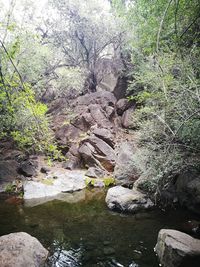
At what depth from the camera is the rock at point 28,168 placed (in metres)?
14.8

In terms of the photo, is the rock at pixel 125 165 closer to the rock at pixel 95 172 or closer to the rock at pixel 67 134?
the rock at pixel 95 172

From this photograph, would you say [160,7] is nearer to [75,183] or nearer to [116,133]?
[75,183]

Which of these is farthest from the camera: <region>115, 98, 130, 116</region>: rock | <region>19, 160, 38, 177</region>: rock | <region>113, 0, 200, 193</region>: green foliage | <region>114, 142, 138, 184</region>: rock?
<region>115, 98, 130, 116</region>: rock

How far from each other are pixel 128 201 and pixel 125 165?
12.1ft

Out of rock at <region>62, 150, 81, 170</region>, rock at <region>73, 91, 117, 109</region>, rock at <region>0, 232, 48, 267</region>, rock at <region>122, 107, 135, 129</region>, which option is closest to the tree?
rock at <region>73, 91, 117, 109</region>

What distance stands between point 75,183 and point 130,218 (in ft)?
18.5

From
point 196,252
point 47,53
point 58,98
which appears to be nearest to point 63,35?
point 47,53

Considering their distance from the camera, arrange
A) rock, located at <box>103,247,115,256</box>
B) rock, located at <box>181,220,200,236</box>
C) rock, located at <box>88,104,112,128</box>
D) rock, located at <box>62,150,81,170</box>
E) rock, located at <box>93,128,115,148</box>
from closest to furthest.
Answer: rock, located at <box>103,247,115,256</box>
rock, located at <box>181,220,200,236</box>
rock, located at <box>62,150,81,170</box>
rock, located at <box>93,128,115,148</box>
rock, located at <box>88,104,112,128</box>

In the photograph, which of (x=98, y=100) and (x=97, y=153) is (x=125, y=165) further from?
(x=98, y=100)

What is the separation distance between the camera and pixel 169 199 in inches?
428

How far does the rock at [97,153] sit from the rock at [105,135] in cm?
44

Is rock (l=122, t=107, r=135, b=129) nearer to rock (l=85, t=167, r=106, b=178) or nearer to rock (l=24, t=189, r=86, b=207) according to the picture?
rock (l=85, t=167, r=106, b=178)

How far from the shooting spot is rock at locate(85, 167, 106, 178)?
15508 millimetres

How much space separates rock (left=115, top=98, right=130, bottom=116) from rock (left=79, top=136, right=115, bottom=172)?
15.7 feet
